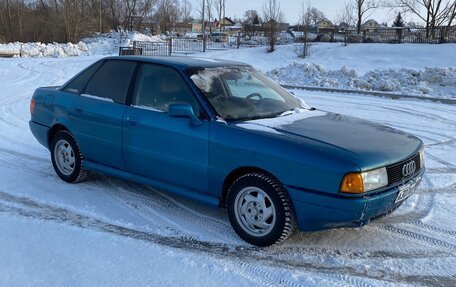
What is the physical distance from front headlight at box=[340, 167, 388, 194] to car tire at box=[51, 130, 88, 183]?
10.6 ft

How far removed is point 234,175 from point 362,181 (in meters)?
1.11

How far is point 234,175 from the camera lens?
167 inches

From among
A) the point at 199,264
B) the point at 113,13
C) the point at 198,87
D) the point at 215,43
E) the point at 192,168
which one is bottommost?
the point at 199,264

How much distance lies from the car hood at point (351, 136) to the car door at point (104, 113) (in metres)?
1.52

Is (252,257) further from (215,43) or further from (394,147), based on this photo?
(215,43)

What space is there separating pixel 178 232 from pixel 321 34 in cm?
4004

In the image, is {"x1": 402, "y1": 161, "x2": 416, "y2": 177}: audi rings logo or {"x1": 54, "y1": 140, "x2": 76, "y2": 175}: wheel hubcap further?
{"x1": 54, "y1": 140, "x2": 76, "y2": 175}: wheel hubcap

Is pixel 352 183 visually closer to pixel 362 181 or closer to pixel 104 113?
pixel 362 181

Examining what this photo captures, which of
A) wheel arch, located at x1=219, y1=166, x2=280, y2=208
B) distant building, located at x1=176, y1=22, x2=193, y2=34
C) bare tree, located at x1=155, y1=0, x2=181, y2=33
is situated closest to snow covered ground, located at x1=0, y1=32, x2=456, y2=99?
wheel arch, located at x1=219, y1=166, x2=280, y2=208

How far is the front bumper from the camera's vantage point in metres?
3.68

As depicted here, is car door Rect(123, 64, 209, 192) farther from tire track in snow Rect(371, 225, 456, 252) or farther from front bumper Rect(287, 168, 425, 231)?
tire track in snow Rect(371, 225, 456, 252)

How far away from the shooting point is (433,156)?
741 centimetres

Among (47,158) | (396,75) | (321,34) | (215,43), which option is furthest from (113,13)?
(47,158)

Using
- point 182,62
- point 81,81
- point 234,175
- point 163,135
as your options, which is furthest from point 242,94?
point 81,81
